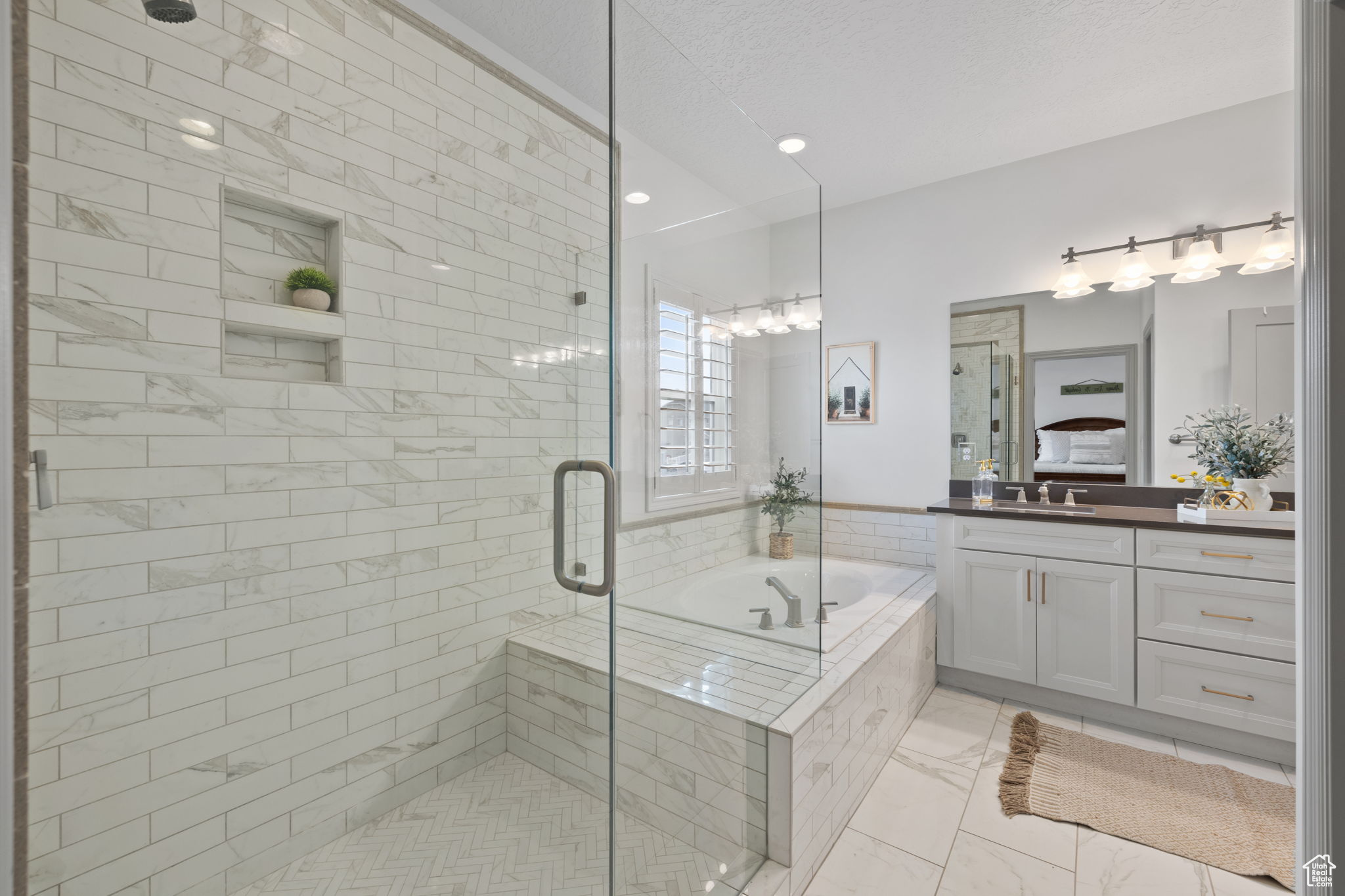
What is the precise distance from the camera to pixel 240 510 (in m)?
0.94

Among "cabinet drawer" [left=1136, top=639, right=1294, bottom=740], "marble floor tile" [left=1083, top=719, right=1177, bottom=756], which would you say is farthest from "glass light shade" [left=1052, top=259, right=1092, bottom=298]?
"marble floor tile" [left=1083, top=719, right=1177, bottom=756]

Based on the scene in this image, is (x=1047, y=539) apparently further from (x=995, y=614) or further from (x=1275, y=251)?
(x=1275, y=251)

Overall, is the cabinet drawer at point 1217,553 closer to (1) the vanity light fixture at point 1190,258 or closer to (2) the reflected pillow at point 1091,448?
(2) the reflected pillow at point 1091,448

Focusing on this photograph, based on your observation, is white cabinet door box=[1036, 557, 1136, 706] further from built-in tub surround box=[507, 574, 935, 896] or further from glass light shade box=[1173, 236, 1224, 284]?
glass light shade box=[1173, 236, 1224, 284]

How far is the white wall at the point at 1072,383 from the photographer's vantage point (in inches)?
113

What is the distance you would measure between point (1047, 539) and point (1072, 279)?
136 cm

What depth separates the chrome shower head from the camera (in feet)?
2.82

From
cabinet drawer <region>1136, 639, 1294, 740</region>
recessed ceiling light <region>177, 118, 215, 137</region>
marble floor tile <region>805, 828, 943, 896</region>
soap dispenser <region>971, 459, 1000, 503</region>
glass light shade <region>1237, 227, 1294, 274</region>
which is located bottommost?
marble floor tile <region>805, 828, 943, 896</region>

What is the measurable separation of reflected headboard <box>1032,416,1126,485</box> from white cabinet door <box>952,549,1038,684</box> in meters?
0.66

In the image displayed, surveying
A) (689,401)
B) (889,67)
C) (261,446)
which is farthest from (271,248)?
(889,67)

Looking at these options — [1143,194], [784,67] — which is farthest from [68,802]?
[1143,194]

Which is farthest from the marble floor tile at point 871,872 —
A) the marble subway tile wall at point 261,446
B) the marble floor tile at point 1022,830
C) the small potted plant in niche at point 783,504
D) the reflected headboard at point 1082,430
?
the reflected headboard at point 1082,430

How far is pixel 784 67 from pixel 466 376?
1853mm

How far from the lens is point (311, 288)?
1043 mm
